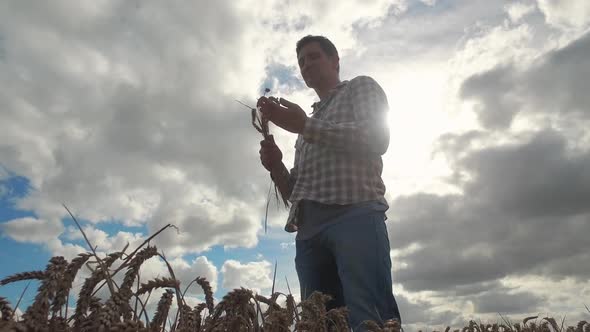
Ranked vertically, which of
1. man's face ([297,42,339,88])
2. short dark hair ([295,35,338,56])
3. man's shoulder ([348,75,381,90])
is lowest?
man's shoulder ([348,75,381,90])

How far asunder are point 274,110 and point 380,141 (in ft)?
3.22

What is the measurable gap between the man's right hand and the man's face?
2.57 feet

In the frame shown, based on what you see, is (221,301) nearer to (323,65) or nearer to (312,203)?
(312,203)

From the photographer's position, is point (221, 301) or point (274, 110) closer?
point (221, 301)

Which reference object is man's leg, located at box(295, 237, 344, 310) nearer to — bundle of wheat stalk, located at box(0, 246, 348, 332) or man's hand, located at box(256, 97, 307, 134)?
man's hand, located at box(256, 97, 307, 134)

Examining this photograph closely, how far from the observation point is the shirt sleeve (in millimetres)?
4234

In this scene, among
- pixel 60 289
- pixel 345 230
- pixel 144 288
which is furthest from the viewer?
pixel 345 230

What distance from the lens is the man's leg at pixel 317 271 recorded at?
4511mm

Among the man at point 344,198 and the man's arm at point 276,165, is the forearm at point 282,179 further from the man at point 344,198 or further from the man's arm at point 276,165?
the man at point 344,198

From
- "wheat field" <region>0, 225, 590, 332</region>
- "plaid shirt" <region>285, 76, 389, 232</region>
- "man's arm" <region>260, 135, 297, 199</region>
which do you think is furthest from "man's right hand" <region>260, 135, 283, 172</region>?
"wheat field" <region>0, 225, 590, 332</region>

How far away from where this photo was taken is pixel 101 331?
47.4 inches

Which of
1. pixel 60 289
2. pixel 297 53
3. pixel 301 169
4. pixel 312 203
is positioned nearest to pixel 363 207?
pixel 312 203

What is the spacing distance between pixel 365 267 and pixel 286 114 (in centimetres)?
147

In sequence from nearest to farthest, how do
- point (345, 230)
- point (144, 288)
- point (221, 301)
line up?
point (221, 301)
point (144, 288)
point (345, 230)
